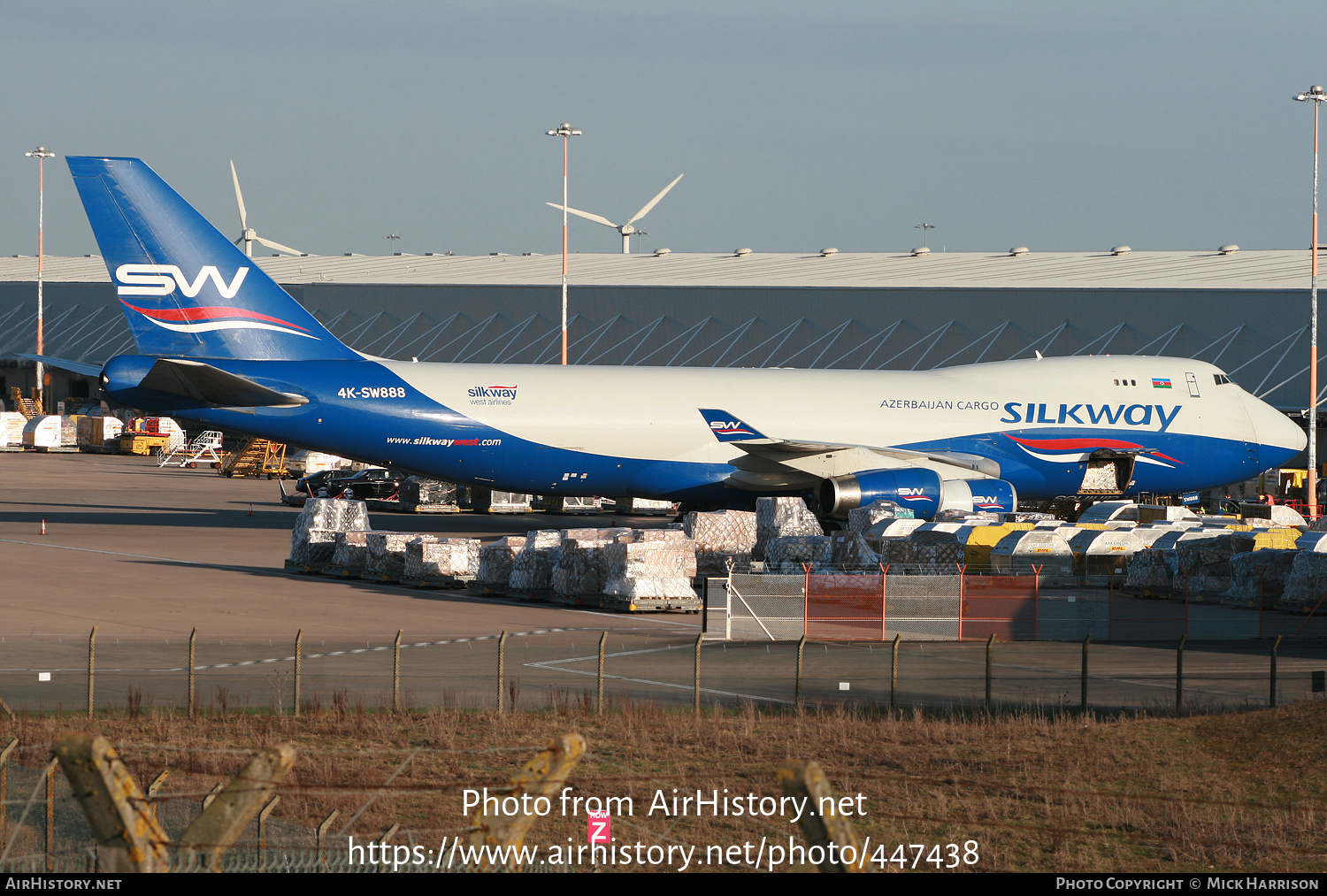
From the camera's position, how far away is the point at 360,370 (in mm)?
40312

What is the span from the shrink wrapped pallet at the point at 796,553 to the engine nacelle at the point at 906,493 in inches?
281

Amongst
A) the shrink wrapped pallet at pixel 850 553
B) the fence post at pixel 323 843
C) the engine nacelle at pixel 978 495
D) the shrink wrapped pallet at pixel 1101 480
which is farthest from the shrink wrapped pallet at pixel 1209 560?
the fence post at pixel 323 843

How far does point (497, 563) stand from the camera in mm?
31422

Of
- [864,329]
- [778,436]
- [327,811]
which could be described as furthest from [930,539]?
[864,329]

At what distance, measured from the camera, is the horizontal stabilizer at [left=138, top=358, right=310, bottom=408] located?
3659 centimetres

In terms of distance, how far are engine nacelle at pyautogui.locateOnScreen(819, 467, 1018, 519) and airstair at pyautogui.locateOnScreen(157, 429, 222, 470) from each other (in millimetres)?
50639

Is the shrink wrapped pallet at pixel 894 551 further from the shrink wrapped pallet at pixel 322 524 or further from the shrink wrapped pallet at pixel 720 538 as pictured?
the shrink wrapped pallet at pixel 322 524

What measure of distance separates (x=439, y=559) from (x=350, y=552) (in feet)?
8.89

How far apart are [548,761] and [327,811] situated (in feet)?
23.7

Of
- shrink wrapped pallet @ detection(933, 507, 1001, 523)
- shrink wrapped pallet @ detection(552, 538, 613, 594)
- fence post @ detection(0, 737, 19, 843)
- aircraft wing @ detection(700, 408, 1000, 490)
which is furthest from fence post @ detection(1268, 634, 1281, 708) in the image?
aircraft wing @ detection(700, 408, 1000, 490)

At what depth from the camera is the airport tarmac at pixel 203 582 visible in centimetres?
2641

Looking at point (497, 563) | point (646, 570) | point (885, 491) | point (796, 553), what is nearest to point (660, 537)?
point (646, 570)

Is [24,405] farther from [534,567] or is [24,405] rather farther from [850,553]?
[850,553]

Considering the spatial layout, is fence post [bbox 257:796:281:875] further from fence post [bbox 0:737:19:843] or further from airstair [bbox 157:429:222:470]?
airstair [bbox 157:429:222:470]
